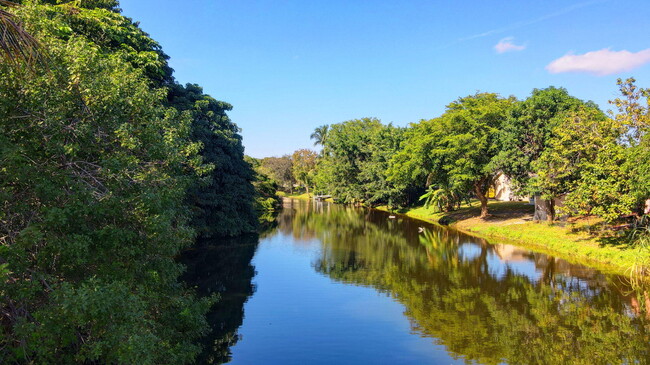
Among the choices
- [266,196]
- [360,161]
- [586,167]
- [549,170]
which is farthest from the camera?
[360,161]

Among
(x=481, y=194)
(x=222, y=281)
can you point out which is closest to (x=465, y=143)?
(x=481, y=194)

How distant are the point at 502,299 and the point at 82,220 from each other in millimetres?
18690

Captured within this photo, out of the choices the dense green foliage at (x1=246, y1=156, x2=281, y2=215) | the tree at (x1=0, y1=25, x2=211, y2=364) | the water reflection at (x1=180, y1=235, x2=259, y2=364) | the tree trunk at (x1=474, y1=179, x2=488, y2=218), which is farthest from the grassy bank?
the dense green foliage at (x1=246, y1=156, x2=281, y2=215)

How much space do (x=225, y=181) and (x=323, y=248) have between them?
10691 millimetres

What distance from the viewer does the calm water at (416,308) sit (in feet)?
48.8

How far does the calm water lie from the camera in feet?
48.8

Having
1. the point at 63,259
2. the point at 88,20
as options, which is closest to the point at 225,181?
the point at 88,20

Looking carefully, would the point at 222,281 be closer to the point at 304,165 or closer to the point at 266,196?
the point at 266,196

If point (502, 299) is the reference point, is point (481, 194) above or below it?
above

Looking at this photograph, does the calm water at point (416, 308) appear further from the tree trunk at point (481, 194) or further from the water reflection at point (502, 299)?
the tree trunk at point (481, 194)

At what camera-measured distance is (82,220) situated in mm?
9461

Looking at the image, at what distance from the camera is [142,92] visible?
521 inches

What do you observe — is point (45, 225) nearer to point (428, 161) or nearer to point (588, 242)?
point (588, 242)

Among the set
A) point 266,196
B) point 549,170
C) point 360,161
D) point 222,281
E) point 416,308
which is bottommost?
point 416,308
